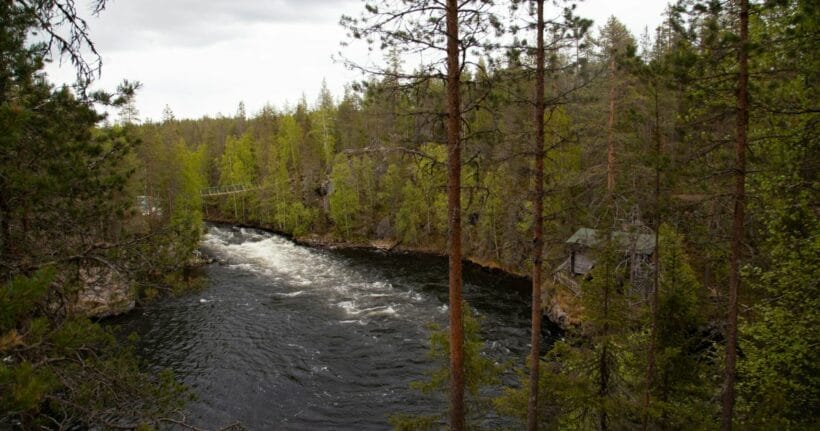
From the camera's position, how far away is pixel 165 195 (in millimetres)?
42938

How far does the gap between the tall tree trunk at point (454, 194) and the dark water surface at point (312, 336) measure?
4716 millimetres

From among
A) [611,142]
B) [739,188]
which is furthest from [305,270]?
[739,188]

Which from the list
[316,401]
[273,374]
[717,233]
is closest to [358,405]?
[316,401]

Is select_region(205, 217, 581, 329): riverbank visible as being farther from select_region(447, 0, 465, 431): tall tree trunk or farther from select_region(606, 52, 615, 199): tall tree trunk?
select_region(447, 0, 465, 431): tall tree trunk

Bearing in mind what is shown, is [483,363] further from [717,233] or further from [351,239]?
[351,239]

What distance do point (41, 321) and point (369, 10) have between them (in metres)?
5.56

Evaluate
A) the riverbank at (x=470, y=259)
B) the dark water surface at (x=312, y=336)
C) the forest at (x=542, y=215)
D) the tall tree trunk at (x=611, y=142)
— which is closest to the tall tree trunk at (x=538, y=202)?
the forest at (x=542, y=215)

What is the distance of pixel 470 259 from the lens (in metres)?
37.4

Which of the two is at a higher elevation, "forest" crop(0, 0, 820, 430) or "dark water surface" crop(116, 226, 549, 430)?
"forest" crop(0, 0, 820, 430)

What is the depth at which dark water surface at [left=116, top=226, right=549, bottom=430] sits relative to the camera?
15859 millimetres

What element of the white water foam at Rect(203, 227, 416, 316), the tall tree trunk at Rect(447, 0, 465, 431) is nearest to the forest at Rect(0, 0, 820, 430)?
the tall tree trunk at Rect(447, 0, 465, 431)

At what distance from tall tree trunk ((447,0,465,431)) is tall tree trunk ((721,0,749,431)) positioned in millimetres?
4473

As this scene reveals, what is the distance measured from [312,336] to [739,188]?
18273 millimetres

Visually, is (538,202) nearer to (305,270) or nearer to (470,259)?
(305,270)
